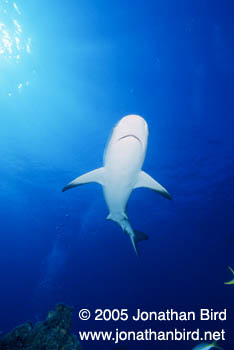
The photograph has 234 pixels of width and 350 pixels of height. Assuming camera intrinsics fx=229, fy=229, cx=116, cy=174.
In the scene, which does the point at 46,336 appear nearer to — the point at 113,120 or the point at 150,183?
the point at 150,183

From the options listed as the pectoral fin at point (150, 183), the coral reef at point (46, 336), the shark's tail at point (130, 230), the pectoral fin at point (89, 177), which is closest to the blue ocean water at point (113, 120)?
the pectoral fin at point (89, 177)

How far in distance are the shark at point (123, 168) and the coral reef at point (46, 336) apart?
268 centimetres

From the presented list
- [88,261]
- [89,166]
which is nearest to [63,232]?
[88,261]

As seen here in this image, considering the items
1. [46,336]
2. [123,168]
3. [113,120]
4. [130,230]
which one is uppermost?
[113,120]

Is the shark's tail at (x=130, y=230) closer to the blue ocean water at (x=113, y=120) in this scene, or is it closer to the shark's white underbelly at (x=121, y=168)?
the shark's white underbelly at (x=121, y=168)

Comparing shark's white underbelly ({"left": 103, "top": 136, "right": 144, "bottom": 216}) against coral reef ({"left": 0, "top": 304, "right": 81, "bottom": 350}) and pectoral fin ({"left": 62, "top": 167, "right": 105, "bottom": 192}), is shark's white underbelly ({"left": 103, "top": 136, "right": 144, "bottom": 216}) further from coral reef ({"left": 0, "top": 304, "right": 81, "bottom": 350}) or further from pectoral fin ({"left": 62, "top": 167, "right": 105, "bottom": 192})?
coral reef ({"left": 0, "top": 304, "right": 81, "bottom": 350})

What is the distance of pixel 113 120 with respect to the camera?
467 inches

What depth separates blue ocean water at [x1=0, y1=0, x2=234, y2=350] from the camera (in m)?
7.99

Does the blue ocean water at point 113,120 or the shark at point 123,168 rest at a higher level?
the blue ocean water at point 113,120

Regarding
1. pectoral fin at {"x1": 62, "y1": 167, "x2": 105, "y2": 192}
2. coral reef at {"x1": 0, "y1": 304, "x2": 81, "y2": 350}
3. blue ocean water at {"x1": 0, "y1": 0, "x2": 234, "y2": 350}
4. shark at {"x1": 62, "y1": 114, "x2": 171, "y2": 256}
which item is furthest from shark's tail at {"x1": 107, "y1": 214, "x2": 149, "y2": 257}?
blue ocean water at {"x1": 0, "y1": 0, "x2": 234, "y2": 350}

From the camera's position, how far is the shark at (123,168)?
4.28 metres

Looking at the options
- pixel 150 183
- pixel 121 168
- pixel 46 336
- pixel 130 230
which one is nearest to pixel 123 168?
pixel 121 168

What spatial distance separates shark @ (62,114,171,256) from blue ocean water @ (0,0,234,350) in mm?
5445

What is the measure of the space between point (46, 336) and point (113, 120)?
9.85 metres
